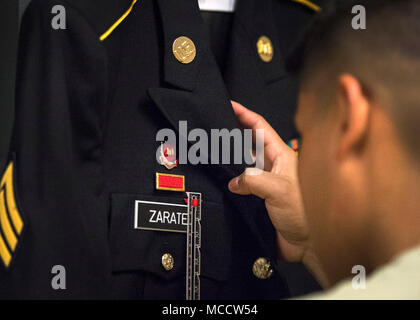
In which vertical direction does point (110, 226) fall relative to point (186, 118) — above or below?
below

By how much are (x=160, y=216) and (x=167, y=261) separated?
2.2 inches

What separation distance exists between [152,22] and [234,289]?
0.36 metres

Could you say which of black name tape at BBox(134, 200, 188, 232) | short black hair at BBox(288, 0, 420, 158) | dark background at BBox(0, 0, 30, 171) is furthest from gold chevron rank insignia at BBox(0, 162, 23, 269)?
short black hair at BBox(288, 0, 420, 158)

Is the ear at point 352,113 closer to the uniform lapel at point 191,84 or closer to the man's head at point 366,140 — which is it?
the man's head at point 366,140

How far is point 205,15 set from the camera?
2.97 ft

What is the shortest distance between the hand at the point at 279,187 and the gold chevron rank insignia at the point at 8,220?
0.26m

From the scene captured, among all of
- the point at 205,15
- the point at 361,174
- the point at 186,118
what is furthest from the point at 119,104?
the point at 361,174

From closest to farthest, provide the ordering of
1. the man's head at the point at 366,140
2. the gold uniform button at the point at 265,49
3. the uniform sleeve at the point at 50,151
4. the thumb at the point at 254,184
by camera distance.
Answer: the man's head at the point at 366,140
the uniform sleeve at the point at 50,151
the thumb at the point at 254,184
the gold uniform button at the point at 265,49

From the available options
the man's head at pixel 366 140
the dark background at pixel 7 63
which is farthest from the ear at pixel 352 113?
the dark background at pixel 7 63

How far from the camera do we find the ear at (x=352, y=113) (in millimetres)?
483

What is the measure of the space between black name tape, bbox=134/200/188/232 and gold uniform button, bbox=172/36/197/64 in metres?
0.19

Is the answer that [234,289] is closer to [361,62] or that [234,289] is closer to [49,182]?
[49,182]

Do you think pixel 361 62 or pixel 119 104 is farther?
pixel 119 104

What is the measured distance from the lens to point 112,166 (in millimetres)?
734
